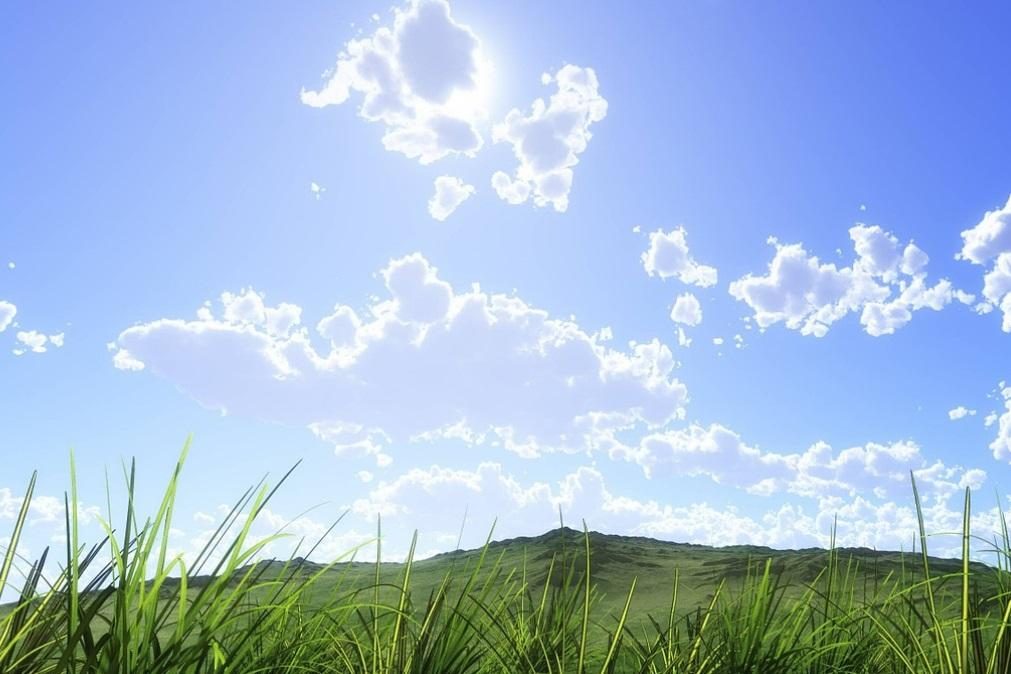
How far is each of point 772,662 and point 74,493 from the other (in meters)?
1.83

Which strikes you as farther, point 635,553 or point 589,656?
point 635,553

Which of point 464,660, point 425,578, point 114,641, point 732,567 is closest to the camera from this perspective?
point 114,641

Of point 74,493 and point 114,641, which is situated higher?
point 74,493

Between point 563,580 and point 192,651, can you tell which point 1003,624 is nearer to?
point 563,580

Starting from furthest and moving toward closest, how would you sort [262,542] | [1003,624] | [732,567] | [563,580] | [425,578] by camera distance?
[425,578], [732,567], [563,580], [1003,624], [262,542]

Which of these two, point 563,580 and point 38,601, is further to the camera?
point 563,580

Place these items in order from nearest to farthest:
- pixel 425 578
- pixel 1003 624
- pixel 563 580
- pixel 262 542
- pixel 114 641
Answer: pixel 114 641 → pixel 262 542 → pixel 1003 624 → pixel 563 580 → pixel 425 578

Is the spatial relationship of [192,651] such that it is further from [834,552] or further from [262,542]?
[834,552]

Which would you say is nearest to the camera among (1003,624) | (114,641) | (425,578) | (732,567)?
(114,641)

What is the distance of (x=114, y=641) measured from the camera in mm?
1449

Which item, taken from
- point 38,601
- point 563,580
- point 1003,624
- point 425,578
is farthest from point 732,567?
point 38,601

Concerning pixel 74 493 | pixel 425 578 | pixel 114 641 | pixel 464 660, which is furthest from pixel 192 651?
pixel 425 578

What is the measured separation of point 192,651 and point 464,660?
35.4 inches

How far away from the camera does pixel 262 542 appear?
1670 mm
